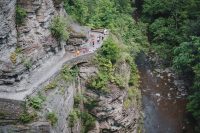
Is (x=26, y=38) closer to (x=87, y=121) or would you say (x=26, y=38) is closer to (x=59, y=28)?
(x=59, y=28)

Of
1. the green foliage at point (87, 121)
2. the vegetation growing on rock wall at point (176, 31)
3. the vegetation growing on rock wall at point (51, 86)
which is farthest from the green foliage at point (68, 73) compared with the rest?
the vegetation growing on rock wall at point (176, 31)

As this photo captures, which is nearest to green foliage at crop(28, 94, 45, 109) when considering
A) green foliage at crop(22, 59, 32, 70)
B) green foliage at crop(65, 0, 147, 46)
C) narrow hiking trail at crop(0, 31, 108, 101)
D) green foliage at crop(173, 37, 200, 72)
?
narrow hiking trail at crop(0, 31, 108, 101)

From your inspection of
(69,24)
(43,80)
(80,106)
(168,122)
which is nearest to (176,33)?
(168,122)

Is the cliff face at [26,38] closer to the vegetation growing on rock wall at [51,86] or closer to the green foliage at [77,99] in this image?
the vegetation growing on rock wall at [51,86]

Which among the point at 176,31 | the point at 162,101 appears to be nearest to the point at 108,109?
the point at 162,101

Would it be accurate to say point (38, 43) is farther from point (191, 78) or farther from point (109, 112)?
point (191, 78)

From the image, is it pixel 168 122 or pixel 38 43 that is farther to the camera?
pixel 168 122
